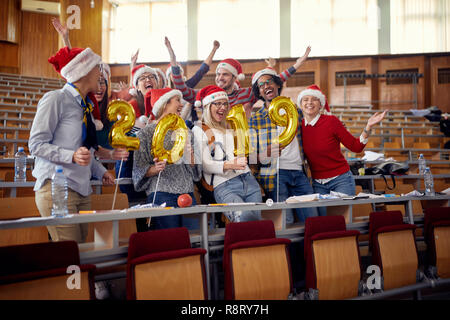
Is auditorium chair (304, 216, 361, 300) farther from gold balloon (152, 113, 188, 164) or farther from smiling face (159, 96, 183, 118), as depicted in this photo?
smiling face (159, 96, 183, 118)

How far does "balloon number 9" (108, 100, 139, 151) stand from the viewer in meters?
1.79

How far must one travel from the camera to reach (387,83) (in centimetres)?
942

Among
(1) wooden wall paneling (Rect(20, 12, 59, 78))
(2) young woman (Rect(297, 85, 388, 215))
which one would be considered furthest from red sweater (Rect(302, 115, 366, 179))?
(1) wooden wall paneling (Rect(20, 12, 59, 78))

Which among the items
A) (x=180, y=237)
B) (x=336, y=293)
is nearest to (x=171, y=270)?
(x=180, y=237)

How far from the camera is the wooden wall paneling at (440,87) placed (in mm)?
9133

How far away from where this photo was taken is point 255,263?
1554 millimetres

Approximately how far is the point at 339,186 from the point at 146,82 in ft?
4.88

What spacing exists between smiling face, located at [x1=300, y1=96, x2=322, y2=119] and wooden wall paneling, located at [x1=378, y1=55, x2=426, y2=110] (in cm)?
746

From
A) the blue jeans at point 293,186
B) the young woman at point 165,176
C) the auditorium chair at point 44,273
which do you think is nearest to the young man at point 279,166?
the blue jeans at point 293,186

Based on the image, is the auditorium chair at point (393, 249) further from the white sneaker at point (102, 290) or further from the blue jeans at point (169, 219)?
the white sneaker at point (102, 290)

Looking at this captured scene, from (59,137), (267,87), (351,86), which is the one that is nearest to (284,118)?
(267,87)

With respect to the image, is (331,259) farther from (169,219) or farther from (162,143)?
(162,143)
